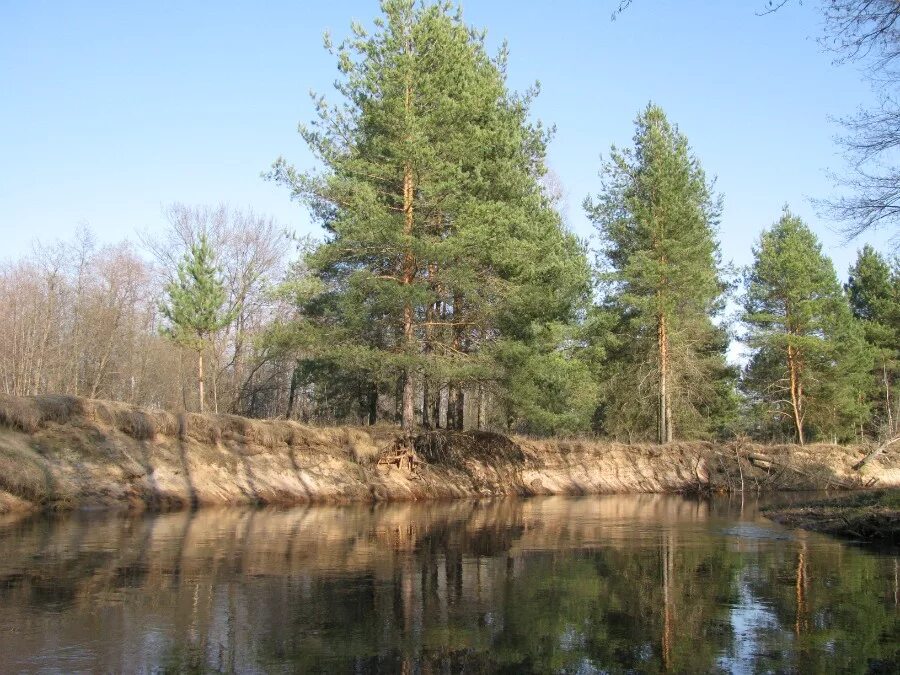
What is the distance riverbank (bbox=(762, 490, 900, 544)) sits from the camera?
618 inches

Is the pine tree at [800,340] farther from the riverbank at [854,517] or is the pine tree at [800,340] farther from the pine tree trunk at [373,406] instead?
the riverbank at [854,517]

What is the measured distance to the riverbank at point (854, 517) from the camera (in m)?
15.7

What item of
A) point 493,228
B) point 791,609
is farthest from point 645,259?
point 791,609

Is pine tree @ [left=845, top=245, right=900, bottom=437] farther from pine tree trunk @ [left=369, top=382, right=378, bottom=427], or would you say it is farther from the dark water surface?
A: the dark water surface

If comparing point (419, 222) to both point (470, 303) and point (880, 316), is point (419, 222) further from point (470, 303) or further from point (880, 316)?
point (880, 316)

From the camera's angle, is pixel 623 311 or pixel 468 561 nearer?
pixel 468 561

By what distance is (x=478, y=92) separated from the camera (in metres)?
28.0

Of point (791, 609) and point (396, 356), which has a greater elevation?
point (396, 356)

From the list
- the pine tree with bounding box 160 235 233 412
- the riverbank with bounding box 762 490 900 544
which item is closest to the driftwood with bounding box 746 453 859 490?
the riverbank with bounding box 762 490 900 544

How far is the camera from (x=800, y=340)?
134ft

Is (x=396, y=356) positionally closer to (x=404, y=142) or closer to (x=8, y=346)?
(x=404, y=142)

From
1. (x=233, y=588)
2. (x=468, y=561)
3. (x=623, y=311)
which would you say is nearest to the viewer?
(x=233, y=588)

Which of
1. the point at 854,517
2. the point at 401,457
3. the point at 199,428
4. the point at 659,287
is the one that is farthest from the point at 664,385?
the point at 199,428

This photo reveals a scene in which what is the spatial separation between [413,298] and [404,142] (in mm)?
5043
